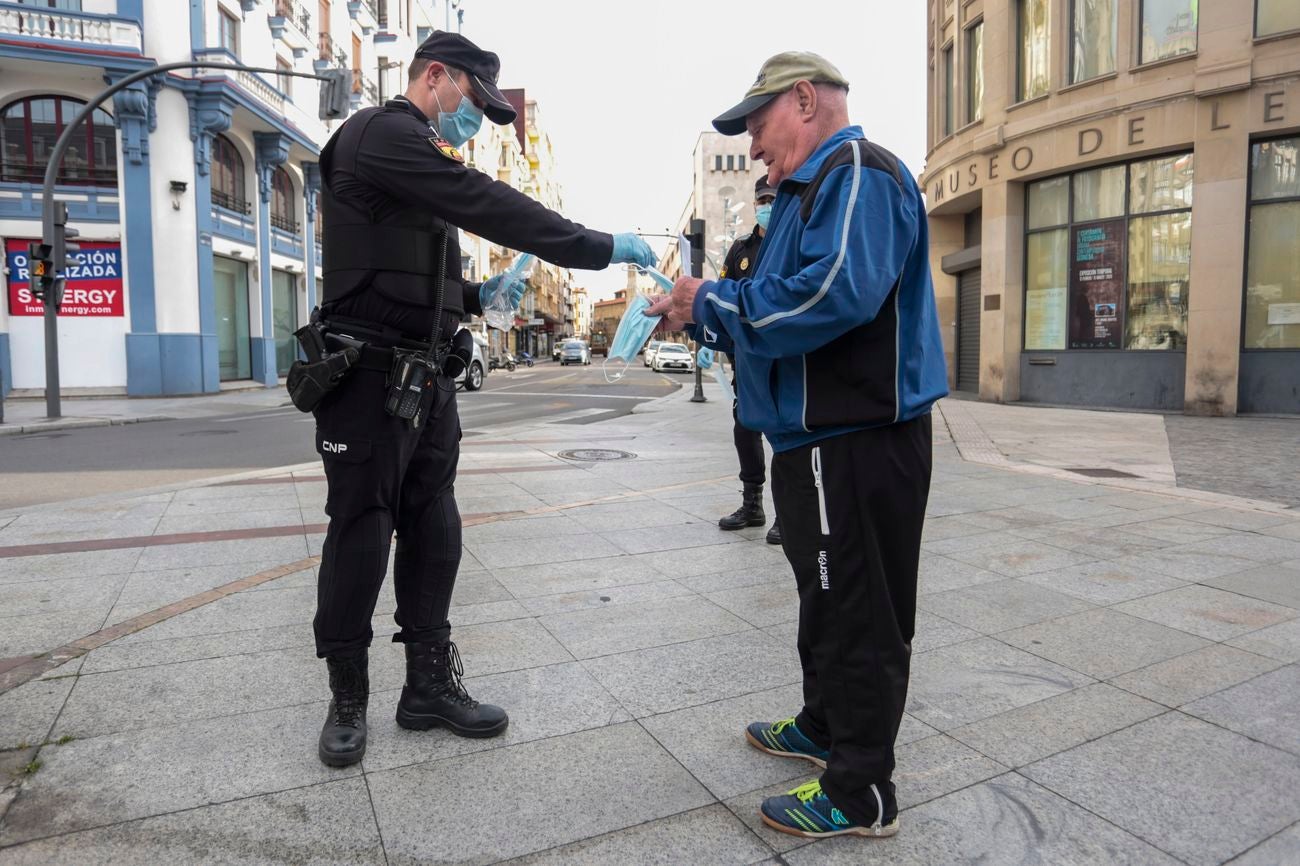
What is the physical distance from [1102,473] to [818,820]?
24.4 ft

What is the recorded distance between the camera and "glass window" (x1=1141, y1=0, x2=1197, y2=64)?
14648 millimetres

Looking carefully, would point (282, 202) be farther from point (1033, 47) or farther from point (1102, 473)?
point (1102, 473)

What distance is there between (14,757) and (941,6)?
2412cm

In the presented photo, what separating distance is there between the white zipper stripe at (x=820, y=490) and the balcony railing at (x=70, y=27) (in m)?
23.2

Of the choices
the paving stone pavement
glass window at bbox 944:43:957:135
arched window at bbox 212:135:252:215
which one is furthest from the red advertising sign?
glass window at bbox 944:43:957:135

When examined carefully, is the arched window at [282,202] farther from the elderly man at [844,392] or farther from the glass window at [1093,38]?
the elderly man at [844,392]

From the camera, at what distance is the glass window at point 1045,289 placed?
17094mm

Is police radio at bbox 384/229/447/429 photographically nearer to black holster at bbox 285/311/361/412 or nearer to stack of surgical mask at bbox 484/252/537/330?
black holster at bbox 285/311/361/412

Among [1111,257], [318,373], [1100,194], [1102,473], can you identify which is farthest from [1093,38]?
[318,373]

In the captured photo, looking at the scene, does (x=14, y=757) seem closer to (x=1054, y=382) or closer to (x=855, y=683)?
(x=855, y=683)

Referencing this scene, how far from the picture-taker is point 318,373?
8.16 feet

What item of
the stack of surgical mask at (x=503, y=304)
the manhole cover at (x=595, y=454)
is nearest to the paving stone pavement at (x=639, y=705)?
the stack of surgical mask at (x=503, y=304)

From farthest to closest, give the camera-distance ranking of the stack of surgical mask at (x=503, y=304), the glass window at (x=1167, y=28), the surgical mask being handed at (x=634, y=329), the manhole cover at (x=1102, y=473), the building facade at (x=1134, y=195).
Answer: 1. the glass window at (x=1167, y=28)
2. the building facade at (x=1134, y=195)
3. the manhole cover at (x=1102, y=473)
4. the stack of surgical mask at (x=503, y=304)
5. the surgical mask being handed at (x=634, y=329)

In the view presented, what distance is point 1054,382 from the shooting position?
17203 millimetres
